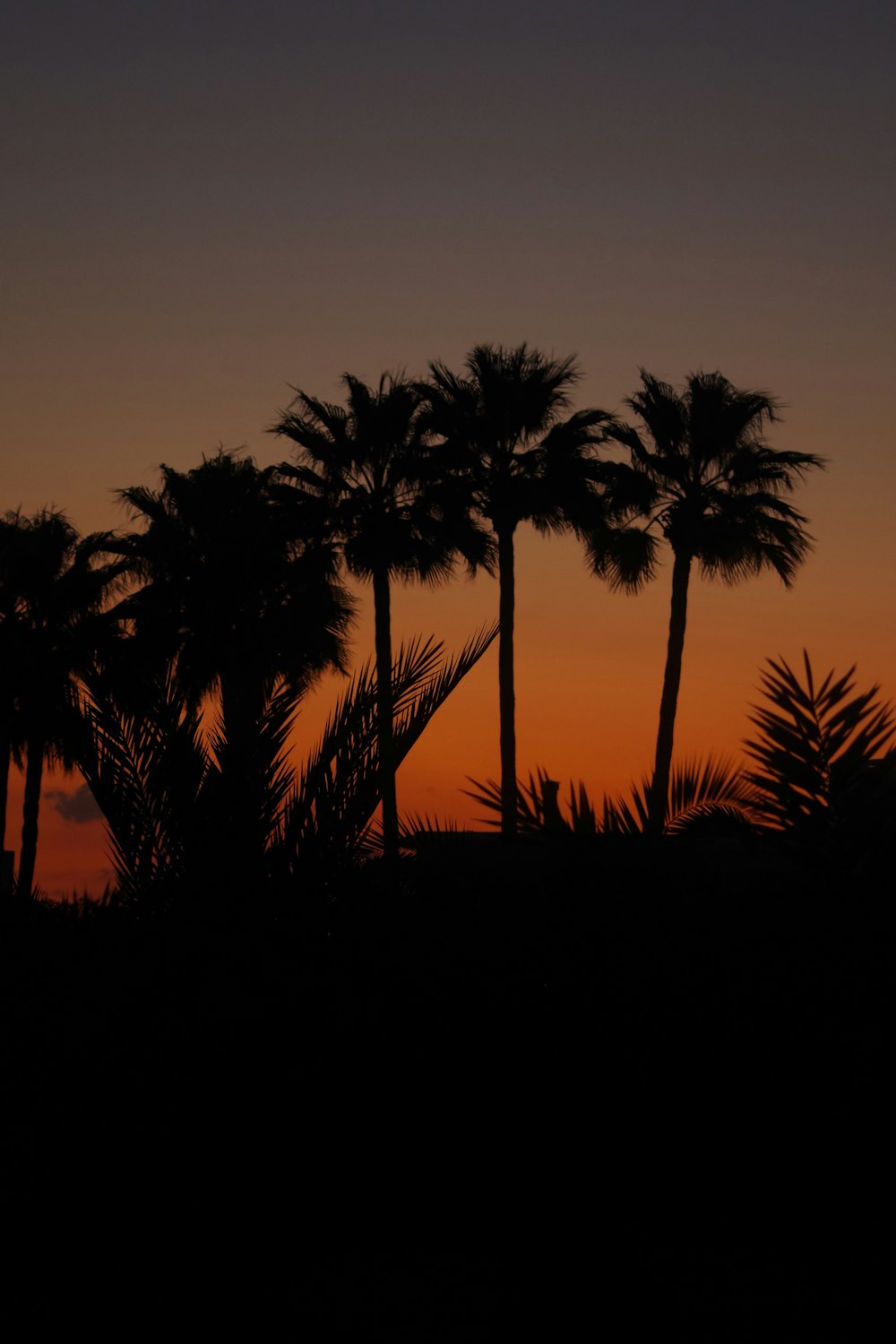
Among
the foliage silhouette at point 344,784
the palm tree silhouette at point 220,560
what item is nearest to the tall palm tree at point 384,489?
the palm tree silhouette at point 220,560

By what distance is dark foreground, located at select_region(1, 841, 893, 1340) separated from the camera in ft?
22.2

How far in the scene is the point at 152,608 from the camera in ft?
103

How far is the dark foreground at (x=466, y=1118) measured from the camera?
6.76 meters

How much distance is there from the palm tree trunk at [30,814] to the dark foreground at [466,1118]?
28.0 meters

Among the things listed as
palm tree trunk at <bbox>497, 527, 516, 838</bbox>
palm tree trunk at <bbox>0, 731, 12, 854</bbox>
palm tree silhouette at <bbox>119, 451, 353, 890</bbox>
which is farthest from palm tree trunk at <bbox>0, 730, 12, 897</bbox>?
palm tree trunk at <bbox>497, 527, 516, 838</bbox>

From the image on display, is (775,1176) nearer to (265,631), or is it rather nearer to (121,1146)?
(121,1146)

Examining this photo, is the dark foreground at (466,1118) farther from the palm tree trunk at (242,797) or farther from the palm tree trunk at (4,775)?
the palm tree trunk at (4,775)

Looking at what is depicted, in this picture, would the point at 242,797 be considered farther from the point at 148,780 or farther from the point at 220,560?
the point at 220,560

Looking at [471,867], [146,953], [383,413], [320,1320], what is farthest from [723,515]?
[320,1320]

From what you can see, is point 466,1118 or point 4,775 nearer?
point 466,1118

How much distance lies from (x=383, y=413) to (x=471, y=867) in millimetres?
22685

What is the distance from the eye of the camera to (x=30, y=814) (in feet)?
120

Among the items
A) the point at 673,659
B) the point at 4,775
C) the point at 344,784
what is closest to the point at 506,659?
the point at 673,659

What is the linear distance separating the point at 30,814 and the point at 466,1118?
102 ft
